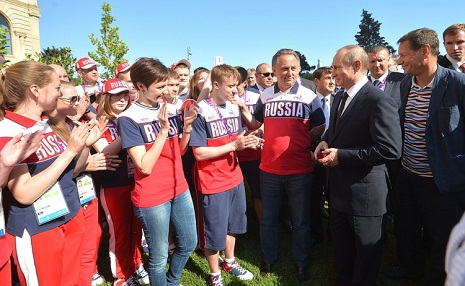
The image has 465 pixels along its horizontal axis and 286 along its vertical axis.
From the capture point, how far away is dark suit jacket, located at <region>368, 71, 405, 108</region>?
13.4 ft

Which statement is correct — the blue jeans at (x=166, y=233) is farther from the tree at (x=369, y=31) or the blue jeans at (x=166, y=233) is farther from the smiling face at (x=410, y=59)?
the tree at (x=369, y=31)

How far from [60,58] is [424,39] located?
26742mm

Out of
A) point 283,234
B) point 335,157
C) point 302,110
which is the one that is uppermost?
point 302,110

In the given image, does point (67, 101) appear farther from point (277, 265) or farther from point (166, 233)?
point (277, 265)

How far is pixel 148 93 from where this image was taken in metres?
2.59

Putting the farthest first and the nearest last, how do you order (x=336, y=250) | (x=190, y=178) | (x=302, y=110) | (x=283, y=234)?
(x=283, y=234), (x=190, y=178), (x=302, y=110), (x=336, y=250)

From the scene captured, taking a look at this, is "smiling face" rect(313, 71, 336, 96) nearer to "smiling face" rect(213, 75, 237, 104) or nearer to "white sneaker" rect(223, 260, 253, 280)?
"smiling face" rect(213, 75, 237, 104)

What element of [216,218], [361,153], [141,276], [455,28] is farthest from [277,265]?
[455,28]

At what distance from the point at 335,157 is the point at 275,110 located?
3.33ft

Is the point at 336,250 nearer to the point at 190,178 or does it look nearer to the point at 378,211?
the point at 378,211

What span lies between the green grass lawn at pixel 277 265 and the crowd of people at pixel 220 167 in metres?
0.12

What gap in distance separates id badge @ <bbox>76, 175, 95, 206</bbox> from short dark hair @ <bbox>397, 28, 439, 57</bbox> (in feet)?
11.0

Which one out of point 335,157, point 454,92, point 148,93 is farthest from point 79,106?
point 454,92

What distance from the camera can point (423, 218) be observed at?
294 centimetres
